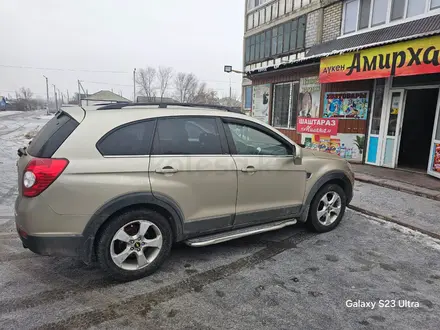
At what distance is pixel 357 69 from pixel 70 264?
778cm

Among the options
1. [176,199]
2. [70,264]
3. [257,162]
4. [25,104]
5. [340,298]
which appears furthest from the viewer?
[25,104]

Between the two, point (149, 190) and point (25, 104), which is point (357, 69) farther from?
point (25, 104)

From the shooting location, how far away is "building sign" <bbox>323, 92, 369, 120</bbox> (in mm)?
8727

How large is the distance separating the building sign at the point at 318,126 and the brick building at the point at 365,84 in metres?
0.03

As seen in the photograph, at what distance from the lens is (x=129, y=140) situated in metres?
2.89

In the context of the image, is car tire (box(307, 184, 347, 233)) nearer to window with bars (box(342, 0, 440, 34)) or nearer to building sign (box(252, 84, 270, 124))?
window with bars (box(342, 0, 440, 34))

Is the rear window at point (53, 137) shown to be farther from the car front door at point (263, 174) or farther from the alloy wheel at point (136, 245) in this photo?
the car front door at point (263, 174)

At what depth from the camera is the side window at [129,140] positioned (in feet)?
9.15

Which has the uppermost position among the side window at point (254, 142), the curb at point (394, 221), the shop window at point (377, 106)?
the shop window at point (377, 106)

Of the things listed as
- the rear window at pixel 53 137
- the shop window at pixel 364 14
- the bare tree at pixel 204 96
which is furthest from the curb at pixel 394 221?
the bare tree at pixel 204 96

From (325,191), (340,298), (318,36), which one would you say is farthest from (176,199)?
(318,36)

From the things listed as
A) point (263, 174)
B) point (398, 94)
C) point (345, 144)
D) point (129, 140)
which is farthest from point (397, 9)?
point (129, 140)

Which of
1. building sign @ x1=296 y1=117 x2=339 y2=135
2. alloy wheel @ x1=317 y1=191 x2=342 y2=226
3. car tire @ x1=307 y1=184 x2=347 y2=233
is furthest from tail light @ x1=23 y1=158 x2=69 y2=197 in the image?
building sign @ x1=296 y1=117 x2=339 y2=135

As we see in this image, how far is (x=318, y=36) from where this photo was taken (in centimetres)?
1169
